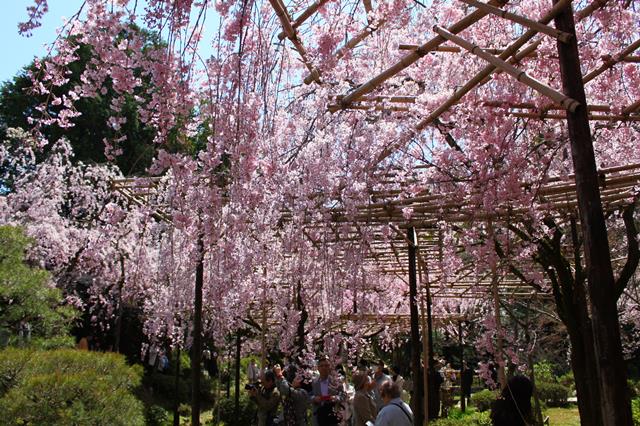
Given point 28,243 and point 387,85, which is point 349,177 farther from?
point 28,243

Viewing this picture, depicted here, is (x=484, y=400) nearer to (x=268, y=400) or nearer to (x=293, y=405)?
(x=293, y=405)

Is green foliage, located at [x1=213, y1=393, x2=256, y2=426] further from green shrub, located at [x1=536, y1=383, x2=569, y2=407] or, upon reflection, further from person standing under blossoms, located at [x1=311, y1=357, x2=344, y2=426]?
green shrub, located at [x1=536, y1=383, x2=569, y2=407]

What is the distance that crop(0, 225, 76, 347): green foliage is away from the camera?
562cm

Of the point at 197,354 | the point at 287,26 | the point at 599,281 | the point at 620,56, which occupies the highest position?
the point at 287,26

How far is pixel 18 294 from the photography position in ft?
18.6

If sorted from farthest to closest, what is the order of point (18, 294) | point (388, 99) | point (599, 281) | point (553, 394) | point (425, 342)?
point (553, 394), point (425, 342), point (18, 294), point (388, 99), point (599, 281)

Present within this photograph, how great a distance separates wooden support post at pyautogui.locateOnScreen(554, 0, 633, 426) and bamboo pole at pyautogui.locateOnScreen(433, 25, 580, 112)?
0.04 metres

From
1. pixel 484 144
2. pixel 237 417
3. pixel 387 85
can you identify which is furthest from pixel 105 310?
pixel 484 144

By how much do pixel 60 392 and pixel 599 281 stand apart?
4.20 m

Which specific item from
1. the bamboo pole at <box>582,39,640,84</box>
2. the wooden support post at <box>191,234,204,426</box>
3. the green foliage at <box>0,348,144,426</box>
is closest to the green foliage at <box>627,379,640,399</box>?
the wooden support post at <box>191,234,204,426</box>

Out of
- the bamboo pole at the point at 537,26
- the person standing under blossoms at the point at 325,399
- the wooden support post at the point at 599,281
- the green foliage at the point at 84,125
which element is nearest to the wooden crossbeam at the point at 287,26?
the bamboo pole at the point at 537,26

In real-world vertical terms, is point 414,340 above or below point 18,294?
below

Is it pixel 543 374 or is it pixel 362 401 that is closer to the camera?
pixel 362 401

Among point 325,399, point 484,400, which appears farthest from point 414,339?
point 484,400
